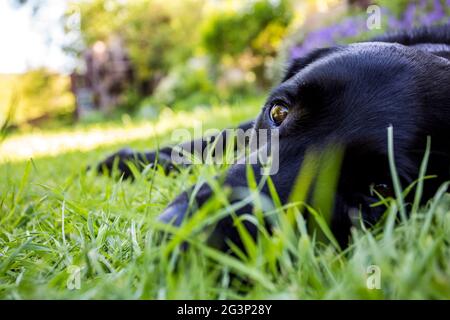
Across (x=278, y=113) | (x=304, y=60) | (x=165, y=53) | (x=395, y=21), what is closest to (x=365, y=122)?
(x=278, y=113)

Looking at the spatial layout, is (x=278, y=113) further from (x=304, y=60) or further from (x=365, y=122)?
(x=304, y=60)

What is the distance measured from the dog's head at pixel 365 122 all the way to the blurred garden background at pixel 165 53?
2839mm

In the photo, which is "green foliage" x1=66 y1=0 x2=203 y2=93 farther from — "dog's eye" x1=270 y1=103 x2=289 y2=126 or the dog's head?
the dog's head

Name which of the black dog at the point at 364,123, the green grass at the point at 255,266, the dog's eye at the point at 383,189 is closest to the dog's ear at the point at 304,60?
the black dog at the point at 364,123

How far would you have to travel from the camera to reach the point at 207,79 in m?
10.7

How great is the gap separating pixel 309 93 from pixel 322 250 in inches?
21.1

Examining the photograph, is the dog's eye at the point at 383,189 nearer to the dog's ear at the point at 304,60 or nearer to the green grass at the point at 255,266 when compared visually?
the green grass at the point at 255,266

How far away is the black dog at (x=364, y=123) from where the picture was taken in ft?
3.46

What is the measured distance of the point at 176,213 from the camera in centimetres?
90

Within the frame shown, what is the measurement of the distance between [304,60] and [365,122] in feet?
2.84

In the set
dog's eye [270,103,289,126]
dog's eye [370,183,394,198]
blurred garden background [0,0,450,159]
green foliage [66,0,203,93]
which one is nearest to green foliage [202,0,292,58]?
blurred garden background [0,0,450,159]

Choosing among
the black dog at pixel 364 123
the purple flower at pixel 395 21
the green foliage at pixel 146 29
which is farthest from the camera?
the green foliage at pixel 146 29

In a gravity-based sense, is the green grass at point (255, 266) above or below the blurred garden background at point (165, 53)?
below

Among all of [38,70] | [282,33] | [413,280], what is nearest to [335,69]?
[413,280]
